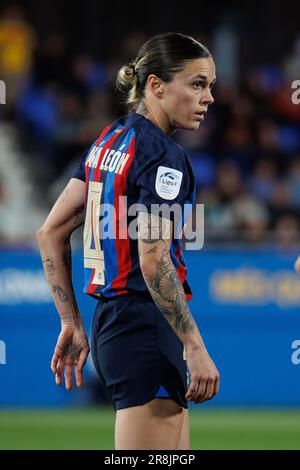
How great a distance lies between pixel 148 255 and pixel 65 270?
76 centimetres

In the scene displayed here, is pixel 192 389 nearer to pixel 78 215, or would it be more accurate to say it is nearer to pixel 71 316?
pixel 71 316

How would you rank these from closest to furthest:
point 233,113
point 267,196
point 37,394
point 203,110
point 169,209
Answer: point 169,209, point 203,110, point 37,394, point 267,196, point 233,113

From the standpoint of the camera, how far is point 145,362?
13.2 feet

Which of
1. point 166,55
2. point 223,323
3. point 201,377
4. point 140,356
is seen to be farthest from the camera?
point 223,323

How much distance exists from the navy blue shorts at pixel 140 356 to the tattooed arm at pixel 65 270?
0.41 meters

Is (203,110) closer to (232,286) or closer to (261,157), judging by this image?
(232,286)

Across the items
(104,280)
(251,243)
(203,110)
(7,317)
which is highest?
(203,110)

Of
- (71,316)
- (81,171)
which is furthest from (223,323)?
(81,171)

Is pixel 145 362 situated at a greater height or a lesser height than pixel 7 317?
greater

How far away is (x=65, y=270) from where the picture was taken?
4586 millimetres

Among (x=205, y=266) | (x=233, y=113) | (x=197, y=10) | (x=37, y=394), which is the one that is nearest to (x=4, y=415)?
(x=37, y=394)

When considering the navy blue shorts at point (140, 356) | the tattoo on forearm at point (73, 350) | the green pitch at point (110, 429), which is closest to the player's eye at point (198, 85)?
the navy blue shorts at point (140, 356)

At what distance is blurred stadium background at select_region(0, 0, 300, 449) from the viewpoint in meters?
11.0

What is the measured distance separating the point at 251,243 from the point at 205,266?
63cm
